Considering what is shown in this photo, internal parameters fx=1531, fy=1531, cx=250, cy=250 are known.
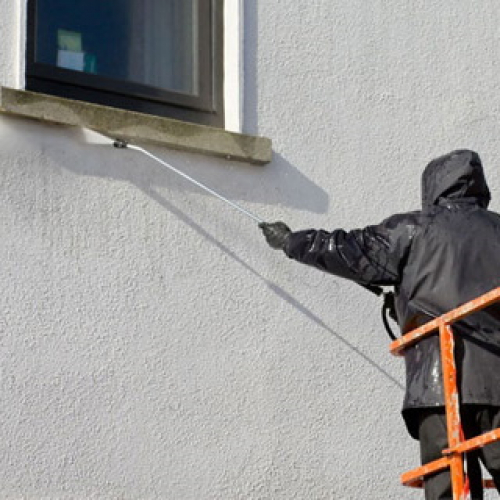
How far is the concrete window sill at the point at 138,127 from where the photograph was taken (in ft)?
21.5

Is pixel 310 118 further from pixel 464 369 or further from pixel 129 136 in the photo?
pixel 464 369

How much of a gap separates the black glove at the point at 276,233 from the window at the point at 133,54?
904 mm

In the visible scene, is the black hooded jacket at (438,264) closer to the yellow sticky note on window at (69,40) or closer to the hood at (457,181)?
the hood at (457,181)

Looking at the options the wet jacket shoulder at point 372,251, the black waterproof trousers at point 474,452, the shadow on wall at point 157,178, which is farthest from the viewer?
the shadow on wall at point 157,178

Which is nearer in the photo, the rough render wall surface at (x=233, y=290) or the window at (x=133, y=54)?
the rough render wall surface at (x=233, y=290)

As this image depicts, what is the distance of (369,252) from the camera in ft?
19.8

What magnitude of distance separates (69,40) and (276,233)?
1.42 metres

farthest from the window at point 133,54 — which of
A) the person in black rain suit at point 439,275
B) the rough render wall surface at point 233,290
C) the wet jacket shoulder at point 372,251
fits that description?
the wet jacket shoulder at point 372,251

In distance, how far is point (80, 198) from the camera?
669cm

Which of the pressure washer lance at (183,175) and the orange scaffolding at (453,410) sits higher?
the pressure washer lance at (183,175)

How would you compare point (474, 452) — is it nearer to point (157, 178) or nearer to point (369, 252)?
point (369, 252)

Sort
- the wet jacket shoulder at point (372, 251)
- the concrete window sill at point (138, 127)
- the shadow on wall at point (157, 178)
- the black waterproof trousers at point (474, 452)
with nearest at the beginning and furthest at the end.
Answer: the black waterproof trousers at point (474, 452)
the wet jacket shoulder at point (372, 251)
the concrete window sill at point (138, 127)
the shadow on wall at point (157, 178)

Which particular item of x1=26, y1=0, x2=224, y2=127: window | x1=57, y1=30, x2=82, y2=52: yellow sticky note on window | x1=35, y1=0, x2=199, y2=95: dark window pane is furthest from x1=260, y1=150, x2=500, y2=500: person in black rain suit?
x1=57, y1=30, x2=82, y2=52: yellow sticky note on window

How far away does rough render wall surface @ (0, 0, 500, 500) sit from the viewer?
254 inches
